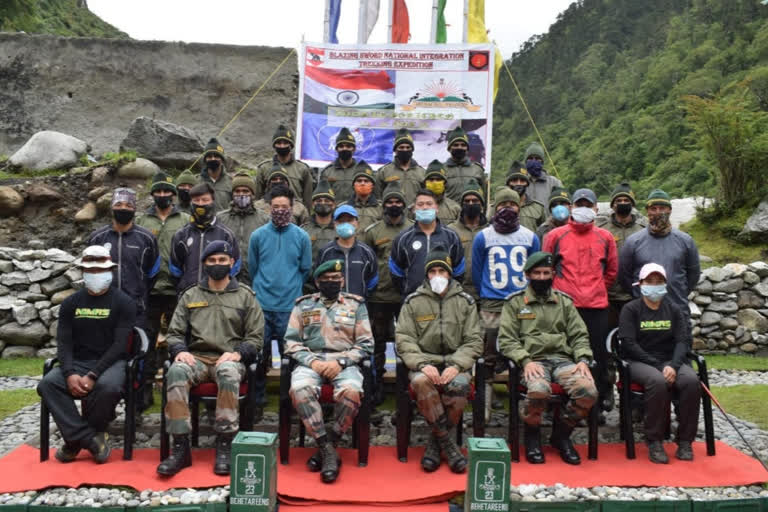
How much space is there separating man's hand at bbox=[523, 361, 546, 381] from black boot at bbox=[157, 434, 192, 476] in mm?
2740

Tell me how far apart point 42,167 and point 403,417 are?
8.65m

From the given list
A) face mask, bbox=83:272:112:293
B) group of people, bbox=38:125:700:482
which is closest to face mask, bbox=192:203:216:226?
group of people, bbox=38:125:700:482

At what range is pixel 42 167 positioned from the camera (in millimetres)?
10938

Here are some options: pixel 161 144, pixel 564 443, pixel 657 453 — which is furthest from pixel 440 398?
pixel 161 144

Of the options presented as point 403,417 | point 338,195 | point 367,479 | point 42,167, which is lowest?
point 367,479

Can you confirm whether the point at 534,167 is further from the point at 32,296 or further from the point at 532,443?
the point at 32,296

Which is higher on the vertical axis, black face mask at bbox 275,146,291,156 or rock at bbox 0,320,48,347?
black face mask at bbox 275,146,291,156

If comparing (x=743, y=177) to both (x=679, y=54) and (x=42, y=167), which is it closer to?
(x=42, y=167)

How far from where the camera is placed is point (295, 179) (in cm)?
818

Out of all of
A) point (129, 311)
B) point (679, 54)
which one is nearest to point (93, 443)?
point (129, 311)

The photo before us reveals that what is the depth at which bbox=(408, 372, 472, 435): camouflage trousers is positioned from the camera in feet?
16.9

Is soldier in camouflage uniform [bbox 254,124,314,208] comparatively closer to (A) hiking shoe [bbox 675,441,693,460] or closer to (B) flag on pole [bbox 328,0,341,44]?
(B) flag on pole [bbox 328,0,341,44]

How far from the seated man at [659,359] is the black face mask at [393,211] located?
7.96 feet

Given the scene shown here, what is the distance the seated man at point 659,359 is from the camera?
5.33 m
